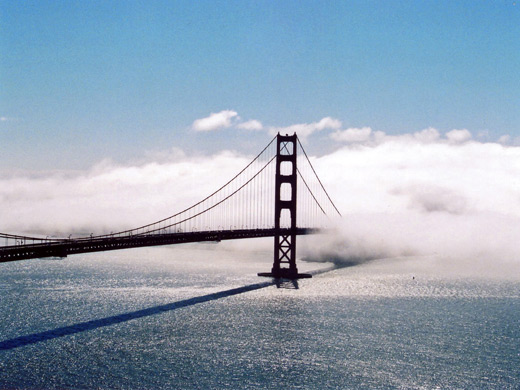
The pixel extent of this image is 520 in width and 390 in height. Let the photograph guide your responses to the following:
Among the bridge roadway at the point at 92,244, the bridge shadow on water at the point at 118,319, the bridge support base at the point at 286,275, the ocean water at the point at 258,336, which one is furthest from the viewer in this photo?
the bridge support base at the point at 286,275

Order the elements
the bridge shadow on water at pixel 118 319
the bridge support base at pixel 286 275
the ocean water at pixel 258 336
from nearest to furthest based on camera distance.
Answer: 1. the ocean water at pixel 258 336
2. the bridge shadow on water at pixel 118 319
3. the bridge support base at pixel 286 275

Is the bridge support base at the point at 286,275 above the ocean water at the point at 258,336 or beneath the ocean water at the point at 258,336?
above

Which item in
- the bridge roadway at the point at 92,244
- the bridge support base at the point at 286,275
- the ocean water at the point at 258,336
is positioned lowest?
the ocean water at the point at 258,336

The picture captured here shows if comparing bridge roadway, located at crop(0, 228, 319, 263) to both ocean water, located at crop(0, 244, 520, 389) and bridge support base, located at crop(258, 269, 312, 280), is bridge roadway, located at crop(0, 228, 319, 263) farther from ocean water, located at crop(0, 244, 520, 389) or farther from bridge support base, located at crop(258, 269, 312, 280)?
bridge support base, located at crop(258, 269, 312, 280)

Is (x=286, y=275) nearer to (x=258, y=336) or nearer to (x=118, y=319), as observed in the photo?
(x=118, y=319)

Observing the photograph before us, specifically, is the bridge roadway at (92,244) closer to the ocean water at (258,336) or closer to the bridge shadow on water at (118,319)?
the ocean water at (258,336)

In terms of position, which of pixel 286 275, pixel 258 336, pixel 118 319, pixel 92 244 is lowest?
pixel 258 336

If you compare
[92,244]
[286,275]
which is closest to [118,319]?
[92,244]

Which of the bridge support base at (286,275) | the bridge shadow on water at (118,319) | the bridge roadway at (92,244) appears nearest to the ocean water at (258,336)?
the bridge shadow on water at (118,319)
